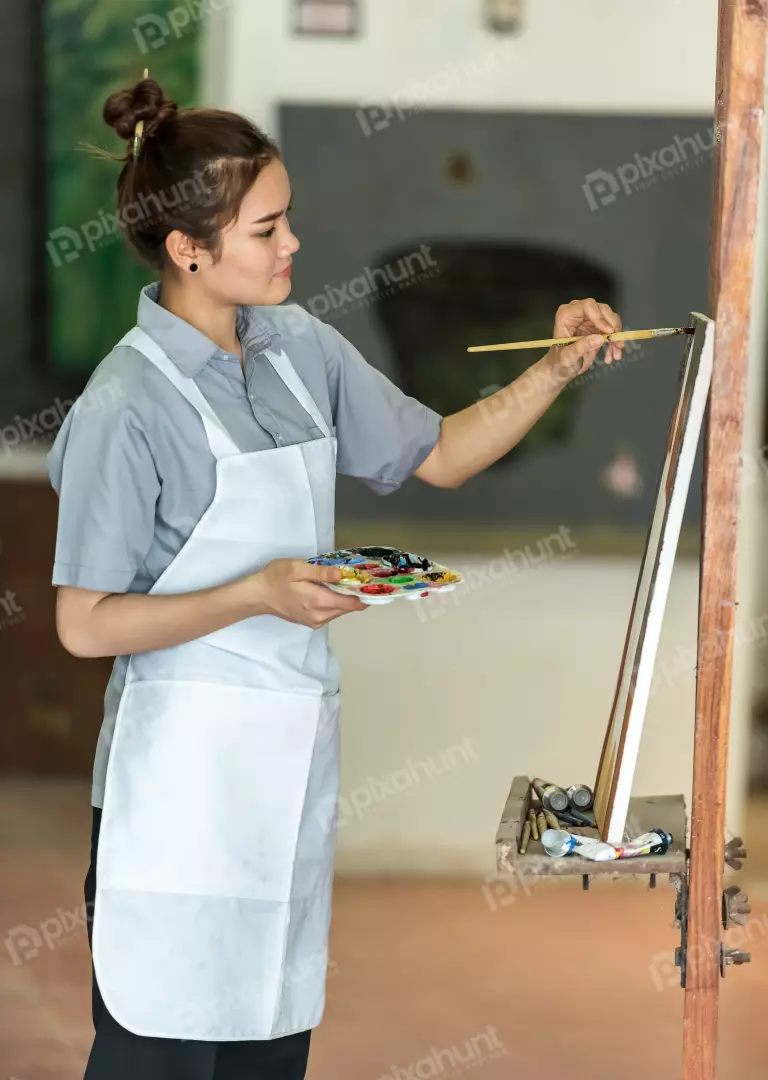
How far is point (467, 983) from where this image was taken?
338 centimetres

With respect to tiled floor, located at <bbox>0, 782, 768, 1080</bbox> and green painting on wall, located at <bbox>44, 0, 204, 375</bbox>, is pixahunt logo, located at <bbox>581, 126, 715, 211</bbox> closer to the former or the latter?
green painting on wall, located at <bbox>44, 0, 204, 375</bbox>

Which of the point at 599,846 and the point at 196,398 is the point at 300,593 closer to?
the point at 196,398

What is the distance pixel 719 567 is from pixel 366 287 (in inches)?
93.2

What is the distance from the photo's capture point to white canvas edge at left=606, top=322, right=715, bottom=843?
1.71 meters

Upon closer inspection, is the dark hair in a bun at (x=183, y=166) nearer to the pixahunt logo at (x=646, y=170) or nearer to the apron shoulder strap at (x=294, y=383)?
the apron shoulder strap at (x=294, y=383)

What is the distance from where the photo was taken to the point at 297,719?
1923 mm

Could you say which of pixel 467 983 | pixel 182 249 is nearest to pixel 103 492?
pixel 182 249

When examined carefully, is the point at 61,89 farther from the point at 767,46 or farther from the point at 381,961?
the point at 767,46

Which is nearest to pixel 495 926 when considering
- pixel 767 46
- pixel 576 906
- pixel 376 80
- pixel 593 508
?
pixel 576 906

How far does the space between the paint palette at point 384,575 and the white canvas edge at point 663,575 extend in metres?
0.25

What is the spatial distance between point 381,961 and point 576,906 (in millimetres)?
669

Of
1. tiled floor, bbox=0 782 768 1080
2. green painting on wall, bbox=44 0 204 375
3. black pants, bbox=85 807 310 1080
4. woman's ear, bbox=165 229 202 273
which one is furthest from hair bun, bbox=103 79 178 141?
green painting on wall, bbox=44 0 204 375

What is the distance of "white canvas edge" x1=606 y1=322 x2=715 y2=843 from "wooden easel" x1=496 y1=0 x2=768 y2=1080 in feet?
0.05

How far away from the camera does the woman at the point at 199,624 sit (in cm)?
180
